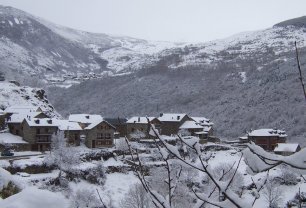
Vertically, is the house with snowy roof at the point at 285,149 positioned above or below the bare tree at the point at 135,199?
above

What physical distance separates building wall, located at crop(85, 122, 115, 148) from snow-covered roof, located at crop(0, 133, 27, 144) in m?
9.22

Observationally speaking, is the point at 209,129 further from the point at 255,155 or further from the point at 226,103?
the point at 255,155

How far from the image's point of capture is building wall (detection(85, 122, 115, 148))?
55.7 metres

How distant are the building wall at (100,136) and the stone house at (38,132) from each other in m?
5.26

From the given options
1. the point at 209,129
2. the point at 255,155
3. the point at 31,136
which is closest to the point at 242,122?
the point at 209,129

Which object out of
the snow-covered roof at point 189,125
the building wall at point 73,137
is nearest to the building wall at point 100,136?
the building wall at point 73,137

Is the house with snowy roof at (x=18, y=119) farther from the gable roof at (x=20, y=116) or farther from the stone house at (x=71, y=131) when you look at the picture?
the stone house at (x=71, y=131)

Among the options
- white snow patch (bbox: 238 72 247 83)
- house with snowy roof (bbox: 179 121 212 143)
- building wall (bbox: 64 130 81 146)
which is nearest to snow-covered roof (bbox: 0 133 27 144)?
building wall (bbox: 64 130 81 146)

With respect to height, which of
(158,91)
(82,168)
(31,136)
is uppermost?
(158,91)

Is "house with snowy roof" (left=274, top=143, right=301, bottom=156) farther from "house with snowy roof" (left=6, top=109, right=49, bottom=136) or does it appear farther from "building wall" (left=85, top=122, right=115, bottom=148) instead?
"house with snowy roof" (left=6, top=109, right=49, bottom=136)

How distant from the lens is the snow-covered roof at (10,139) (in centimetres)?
5039

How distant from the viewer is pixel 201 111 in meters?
128

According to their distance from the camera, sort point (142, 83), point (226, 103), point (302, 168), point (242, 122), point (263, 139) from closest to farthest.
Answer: point (302, 168)
point (263, 139)
point (242, 122)
point (226, 103)
point (142, 83)

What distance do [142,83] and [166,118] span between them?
10578 cm
